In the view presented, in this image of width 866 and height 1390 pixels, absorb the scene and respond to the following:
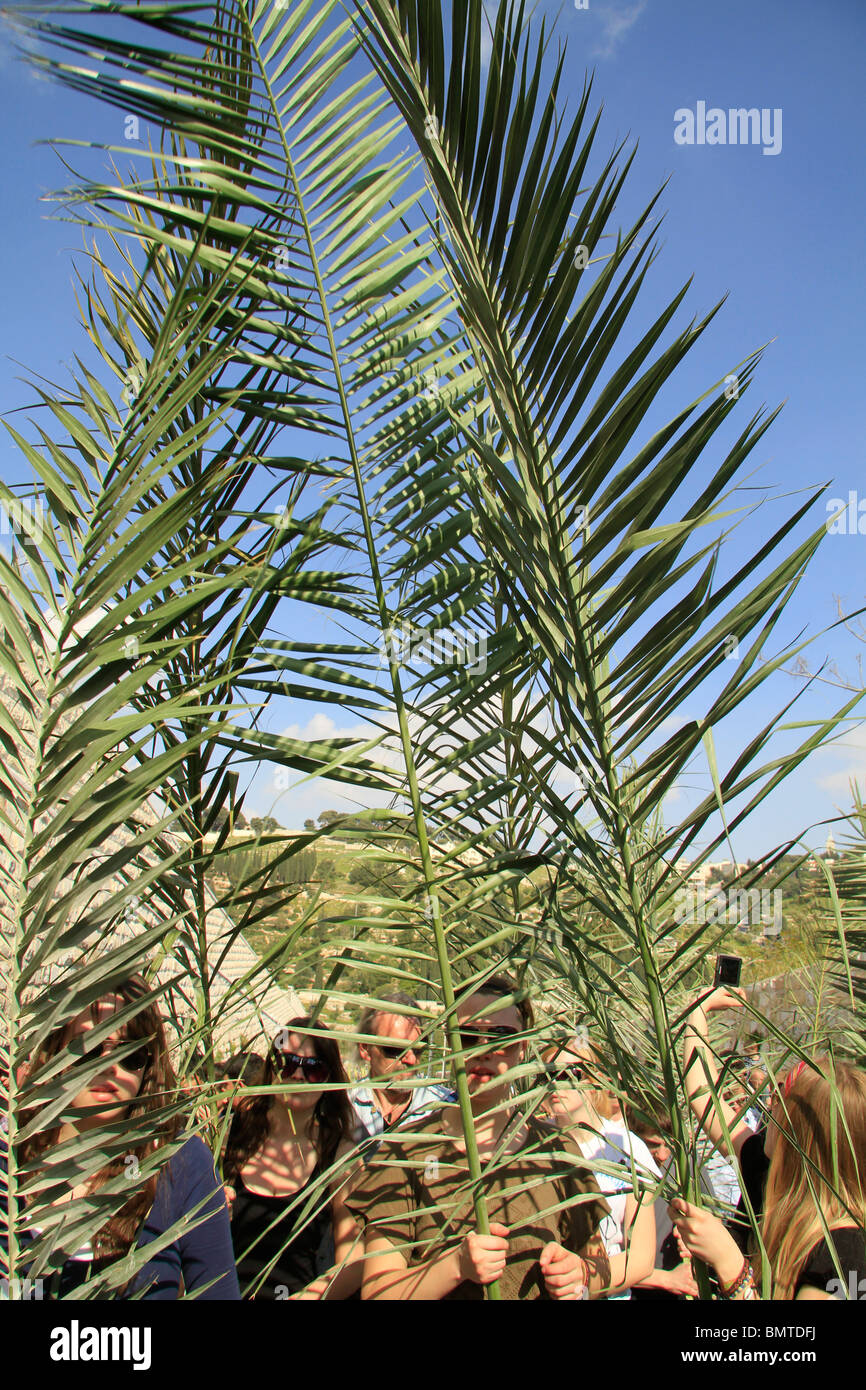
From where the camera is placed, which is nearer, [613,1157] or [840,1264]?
[840,1264]

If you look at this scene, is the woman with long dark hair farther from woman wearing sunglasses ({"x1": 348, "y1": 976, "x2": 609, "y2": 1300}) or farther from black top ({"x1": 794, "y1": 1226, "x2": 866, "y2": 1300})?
woman wearing sunglasses ({"x1": 348, "y1": 976, "x2": 609, "y2": 1300})

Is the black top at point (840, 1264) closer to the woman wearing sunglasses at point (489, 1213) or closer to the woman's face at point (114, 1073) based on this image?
the woman wearing sunglasses at point (489, 1213)

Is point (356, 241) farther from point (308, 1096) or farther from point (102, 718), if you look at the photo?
point (308, 1096)

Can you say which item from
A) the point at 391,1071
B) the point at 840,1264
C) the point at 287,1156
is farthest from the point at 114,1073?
the point at 840,1264

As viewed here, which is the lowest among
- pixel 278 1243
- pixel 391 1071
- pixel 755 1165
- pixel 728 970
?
pixel 278 1243

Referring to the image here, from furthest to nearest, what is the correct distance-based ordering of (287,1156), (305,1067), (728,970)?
(287,1156) < (305,1067) < (728,970)

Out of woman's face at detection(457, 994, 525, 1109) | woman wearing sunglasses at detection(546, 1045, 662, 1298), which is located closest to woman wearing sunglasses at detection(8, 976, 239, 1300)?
woman's face at detection(457, 994, 525, 1109)

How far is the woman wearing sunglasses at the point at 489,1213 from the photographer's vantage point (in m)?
1.27

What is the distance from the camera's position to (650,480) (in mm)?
1104

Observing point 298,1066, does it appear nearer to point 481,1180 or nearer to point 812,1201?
point 481,1180

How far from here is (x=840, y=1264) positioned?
52.0 inches

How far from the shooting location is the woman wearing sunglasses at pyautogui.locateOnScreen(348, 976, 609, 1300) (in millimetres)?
1268

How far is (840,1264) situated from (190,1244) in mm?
1156
